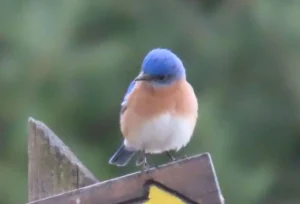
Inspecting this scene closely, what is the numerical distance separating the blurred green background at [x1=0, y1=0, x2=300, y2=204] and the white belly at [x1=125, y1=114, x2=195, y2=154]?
4.60 ft

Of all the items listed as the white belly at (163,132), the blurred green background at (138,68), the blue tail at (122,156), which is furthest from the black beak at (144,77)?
the blurred green background at (138,68)

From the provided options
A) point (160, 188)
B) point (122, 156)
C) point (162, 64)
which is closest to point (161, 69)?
point (162, 64)

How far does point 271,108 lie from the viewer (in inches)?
195

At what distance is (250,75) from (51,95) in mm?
1277

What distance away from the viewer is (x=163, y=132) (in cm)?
278

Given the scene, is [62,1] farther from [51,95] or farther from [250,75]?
[250,75]

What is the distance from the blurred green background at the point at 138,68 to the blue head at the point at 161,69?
144 centimetres

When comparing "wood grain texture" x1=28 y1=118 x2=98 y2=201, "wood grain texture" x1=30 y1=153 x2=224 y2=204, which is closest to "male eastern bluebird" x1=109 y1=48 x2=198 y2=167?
"wood grain texture" x1=28 y1=118 x2=98 y2=201

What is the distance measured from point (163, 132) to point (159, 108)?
0.26ft

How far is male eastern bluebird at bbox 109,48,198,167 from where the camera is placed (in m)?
2.78

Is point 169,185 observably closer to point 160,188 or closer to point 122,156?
point 160,188

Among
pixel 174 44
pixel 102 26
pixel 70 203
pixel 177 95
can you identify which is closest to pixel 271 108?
pixel 174 44

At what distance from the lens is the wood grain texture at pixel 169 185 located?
2039 mm

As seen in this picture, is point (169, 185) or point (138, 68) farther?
point (138, 68)
